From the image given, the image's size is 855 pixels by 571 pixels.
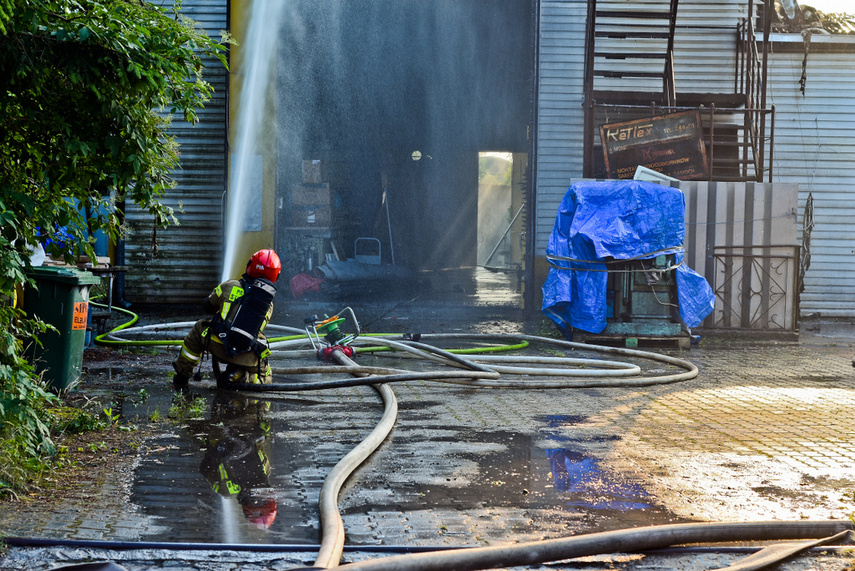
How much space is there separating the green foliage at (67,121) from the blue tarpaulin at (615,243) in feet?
22.0

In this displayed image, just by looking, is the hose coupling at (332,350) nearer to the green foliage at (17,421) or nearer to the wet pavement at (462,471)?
the wet pavement at (462,471)

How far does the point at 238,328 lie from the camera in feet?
21.0

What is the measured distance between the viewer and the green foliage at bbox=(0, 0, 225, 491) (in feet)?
12.8

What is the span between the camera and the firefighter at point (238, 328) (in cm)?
643

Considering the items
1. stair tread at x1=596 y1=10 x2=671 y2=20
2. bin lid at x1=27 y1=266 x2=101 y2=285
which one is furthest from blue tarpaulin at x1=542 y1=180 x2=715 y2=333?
bin lid at x1=27 y1=266 x2=101 y2=285

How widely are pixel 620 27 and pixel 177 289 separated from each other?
31.2 ft

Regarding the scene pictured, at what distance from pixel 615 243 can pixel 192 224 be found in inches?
312

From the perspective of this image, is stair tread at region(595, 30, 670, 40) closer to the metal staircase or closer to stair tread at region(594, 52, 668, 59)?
the metal staircase

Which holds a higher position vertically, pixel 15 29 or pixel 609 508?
pixel 15 29

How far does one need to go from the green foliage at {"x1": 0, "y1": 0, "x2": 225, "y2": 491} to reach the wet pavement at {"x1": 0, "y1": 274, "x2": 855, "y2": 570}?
2.52ft

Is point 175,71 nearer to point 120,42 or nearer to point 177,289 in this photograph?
point 120,42

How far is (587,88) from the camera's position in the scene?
43.4 feet

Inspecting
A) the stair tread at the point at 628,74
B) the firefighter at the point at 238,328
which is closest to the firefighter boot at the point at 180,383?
the firefighter at the point at 238,328

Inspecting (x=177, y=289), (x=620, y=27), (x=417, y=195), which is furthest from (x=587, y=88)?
(x=417, y=195)
